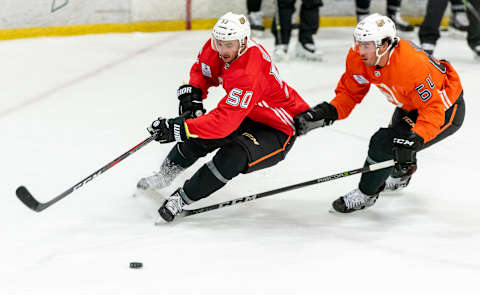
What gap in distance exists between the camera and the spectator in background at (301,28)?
5492mm

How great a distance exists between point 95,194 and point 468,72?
365 cm

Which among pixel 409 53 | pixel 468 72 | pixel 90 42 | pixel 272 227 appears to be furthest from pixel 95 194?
pixel 468 72

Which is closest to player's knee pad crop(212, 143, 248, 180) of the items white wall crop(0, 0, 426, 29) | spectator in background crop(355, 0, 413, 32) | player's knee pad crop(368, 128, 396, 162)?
player's knee pad crop(368, 128, 396, 162)

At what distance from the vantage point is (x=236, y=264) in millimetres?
2270

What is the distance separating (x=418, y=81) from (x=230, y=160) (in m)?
0.80

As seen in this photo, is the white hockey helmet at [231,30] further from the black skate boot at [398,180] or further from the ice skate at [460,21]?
the ice skate at [460,21]

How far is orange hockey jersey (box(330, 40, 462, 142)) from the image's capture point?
258cm

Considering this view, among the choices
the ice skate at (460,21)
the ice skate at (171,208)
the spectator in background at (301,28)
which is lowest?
the ice skate at (460,21)

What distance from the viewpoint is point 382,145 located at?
2709 millimetres

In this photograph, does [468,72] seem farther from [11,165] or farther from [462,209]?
[11,165]

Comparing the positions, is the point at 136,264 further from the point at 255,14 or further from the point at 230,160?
the point at 255,14

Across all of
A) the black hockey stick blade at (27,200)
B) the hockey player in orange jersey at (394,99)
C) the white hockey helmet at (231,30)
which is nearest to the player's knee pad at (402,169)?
the hockey player in orange jersey at (394,99)

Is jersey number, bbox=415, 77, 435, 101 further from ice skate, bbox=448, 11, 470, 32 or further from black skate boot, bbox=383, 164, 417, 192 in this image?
ice skate, bbox=448, 11, 470, 32

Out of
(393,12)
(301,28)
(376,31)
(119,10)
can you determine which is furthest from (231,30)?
(393,12)
